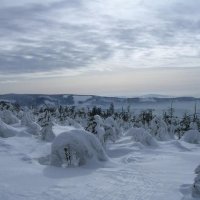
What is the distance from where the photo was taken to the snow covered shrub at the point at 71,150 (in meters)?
11.6

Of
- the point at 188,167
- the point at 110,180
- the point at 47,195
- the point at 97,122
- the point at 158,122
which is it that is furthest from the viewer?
the point at 158,122

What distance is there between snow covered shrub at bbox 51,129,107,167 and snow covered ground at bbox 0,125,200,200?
34cm

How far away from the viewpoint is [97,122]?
21.4 metres

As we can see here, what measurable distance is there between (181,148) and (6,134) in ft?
27.1

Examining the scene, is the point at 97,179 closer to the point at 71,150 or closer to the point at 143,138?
the point at 71,150

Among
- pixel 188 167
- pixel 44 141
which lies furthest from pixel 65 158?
pixel 44 141

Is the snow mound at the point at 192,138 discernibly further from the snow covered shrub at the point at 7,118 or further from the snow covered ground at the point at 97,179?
the snow covered shrub at the point at 7,118

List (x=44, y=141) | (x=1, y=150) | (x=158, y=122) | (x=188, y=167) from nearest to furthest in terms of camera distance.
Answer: (x=188, y=167) < (x=1, y=150) < (x=44, y=141) < (x=158, y=122)

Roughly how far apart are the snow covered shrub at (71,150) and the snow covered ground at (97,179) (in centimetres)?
34

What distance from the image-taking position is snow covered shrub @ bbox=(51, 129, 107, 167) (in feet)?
38.0

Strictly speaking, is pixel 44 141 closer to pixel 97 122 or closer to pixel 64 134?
pixel 97 122

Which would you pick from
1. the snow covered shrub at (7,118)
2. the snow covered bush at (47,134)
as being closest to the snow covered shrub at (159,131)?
the snow covered bush at (47,134)

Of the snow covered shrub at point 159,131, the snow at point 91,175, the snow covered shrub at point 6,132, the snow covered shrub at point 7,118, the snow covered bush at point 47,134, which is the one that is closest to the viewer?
the snow at point 91,175

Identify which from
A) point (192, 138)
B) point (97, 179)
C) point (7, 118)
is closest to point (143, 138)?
point (192, 138)
